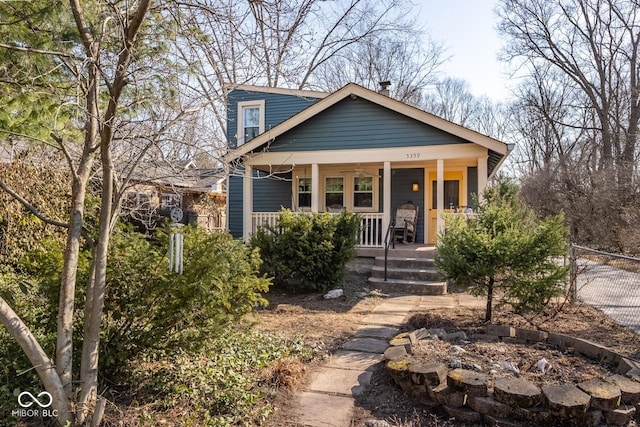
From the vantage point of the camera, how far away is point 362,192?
462 inches

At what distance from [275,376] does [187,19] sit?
10.1 feet

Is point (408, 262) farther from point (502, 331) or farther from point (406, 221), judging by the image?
point (502, 331)

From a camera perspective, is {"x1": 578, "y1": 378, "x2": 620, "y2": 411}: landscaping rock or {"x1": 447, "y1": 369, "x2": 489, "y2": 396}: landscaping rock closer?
{"x1": 578, "y1": 378, "x2": 620, "y2": 411}: landscaping rock

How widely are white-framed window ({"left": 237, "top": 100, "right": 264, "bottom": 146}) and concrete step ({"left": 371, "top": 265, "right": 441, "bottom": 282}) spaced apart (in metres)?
6.81

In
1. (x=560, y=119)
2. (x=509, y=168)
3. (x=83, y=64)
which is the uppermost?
(x=560, y=119)

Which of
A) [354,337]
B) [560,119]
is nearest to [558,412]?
[354,337]

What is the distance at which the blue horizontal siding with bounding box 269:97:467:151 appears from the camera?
9609 mm

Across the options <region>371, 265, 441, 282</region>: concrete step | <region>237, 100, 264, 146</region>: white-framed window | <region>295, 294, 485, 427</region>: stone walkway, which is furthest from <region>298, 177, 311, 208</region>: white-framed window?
<region>295, 294, 485, 427</region>: stone walkway

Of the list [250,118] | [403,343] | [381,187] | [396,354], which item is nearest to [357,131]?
[381,187]

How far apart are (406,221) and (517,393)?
825 centimetres

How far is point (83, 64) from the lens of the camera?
2568 millimetres

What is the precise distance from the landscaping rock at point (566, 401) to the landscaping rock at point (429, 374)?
27.4 inches

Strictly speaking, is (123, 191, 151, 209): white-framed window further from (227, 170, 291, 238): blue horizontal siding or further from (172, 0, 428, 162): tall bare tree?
(227, 170, 291, 238): blue horizontal siding

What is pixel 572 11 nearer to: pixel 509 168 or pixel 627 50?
pixel 627 50
